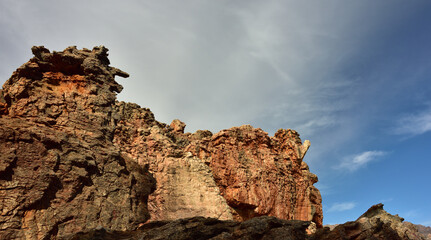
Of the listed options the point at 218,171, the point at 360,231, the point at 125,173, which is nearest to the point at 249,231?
the point at 360,231

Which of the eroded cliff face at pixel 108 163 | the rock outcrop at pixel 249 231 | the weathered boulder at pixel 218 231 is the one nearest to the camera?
the weathered boulder at pixel 218 231

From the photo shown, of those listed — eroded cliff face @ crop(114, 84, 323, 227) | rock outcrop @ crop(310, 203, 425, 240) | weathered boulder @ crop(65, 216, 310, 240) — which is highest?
eroded cliff face @ crop(114, 84, 323, 227)

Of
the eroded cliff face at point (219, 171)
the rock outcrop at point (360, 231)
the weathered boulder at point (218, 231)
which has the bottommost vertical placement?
the weathered boulder at point (218, 231)

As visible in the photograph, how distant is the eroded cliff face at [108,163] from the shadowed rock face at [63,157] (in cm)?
8

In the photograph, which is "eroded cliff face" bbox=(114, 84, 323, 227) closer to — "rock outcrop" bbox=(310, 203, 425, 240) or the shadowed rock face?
the shadowed rock face

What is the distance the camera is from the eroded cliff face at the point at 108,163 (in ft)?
74.3

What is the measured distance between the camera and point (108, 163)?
27734 millimetres

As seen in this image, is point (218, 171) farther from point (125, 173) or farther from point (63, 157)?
point (63, 157)

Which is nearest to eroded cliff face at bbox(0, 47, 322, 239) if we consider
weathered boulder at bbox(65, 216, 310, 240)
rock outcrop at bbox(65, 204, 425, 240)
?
rock outcrop at bbox(65, 204, 425, 240)

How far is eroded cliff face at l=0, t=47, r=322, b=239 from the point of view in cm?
2266

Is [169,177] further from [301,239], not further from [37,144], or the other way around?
[301,239]

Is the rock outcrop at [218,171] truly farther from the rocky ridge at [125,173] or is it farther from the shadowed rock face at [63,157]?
the shadowed rock face at [63,157]

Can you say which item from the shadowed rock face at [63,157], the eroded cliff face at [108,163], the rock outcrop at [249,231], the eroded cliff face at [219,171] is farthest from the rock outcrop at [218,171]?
the rock outcrop at [249,231]

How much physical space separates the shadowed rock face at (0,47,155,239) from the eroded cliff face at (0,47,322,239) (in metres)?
0.08
